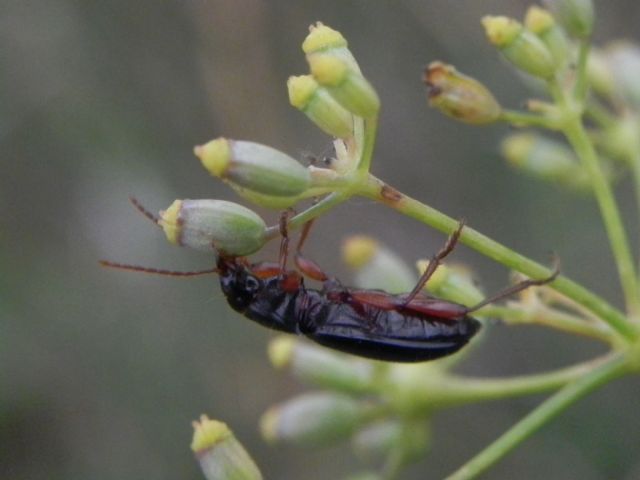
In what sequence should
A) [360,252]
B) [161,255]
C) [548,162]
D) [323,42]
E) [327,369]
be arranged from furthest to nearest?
1. [161,255]
2. [548,162]
3. [327,369]
4. [360,252]
5. [323,42]

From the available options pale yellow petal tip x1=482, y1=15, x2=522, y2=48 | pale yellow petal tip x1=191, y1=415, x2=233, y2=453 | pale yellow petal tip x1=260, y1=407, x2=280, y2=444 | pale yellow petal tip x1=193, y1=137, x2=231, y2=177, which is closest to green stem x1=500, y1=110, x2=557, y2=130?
pale yellow petal tip x1=482, y1=15, x2=522, y2=48

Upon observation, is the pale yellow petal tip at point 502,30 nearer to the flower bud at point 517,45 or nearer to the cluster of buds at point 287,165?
the flower bud at point 517,45

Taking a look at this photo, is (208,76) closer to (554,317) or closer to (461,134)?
(461,134)

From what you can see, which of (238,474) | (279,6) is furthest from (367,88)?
→ (279,6)

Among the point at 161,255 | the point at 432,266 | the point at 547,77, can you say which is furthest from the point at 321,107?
the point at 161,255

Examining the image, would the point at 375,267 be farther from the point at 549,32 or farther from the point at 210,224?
the point at 210,224

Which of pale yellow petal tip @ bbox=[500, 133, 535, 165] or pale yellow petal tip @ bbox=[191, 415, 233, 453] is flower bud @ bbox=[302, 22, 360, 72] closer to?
pale yellow petal tip @ bbox=[191, 415, 233, 453]
